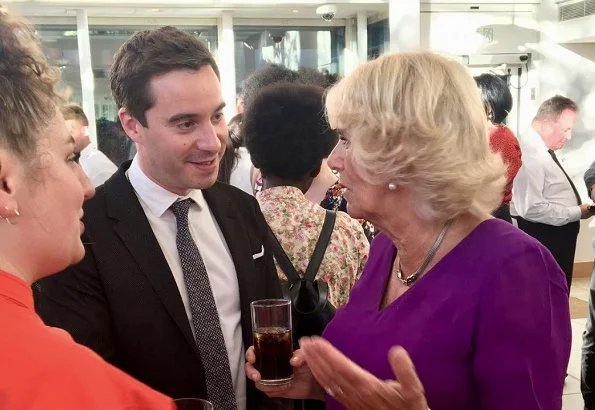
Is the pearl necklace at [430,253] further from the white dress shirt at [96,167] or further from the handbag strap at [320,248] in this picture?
the white dress shirt at [96,167]

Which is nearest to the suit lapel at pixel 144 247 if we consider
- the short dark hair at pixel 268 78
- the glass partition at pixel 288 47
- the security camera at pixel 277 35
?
the short dark hair at pixel 268 78

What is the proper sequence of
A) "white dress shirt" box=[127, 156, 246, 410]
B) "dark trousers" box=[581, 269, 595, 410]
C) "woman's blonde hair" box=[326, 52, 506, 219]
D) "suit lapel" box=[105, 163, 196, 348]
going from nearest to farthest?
"woman's blonde hair" box=[326, 52, 506, 219] < "suit lapel" box=[105, 163, 196, 348] < "white dress shirt" box=[127, 156, 246, 410] < "dark trousers" box=[581, 269, 595, 410]

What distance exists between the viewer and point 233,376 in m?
1.60

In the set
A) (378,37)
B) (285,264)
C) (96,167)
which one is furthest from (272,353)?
(378,37)

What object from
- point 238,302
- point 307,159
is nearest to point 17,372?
point 238,302

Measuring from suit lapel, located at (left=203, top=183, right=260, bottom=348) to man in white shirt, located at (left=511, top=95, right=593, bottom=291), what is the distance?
3.38 meters

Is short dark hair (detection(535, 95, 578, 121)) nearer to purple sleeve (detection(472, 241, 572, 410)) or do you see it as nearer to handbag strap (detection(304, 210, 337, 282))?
handbag strap (detection(304, 210, 337, 282))

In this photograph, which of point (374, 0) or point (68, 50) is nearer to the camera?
point (374, 0)

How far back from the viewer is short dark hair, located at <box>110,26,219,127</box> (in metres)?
1.57

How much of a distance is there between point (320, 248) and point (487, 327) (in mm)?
854

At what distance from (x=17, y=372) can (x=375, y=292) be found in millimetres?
949

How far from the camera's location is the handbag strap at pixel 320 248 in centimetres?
198

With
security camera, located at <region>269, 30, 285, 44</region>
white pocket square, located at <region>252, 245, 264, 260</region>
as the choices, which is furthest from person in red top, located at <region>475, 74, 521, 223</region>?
security camera, located at <region>269, 30, 285, 44</region>

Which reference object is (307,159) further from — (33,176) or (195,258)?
(33,176)
